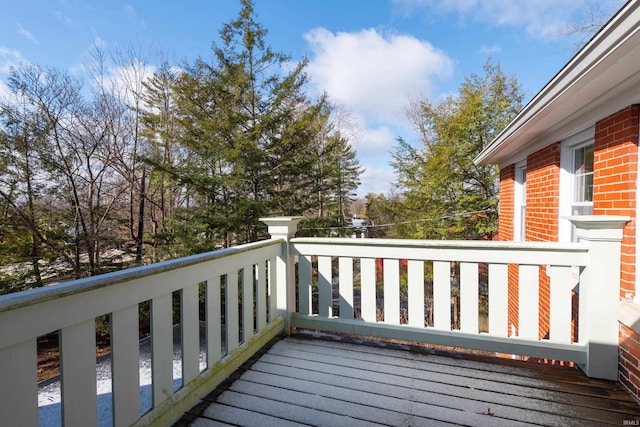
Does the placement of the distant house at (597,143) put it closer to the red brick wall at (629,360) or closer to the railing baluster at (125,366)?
the red brick wall at (629,360)

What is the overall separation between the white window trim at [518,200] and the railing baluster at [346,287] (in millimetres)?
4095

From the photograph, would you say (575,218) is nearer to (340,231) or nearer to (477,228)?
(477,228)

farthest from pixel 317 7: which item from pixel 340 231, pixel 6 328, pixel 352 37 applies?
pixel 6 328

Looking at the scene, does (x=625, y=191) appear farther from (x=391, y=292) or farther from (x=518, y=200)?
(x=518, y=200)

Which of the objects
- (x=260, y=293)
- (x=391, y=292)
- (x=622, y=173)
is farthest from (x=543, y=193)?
(x=260, y=293)

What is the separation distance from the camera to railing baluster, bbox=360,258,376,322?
2744 millimetres

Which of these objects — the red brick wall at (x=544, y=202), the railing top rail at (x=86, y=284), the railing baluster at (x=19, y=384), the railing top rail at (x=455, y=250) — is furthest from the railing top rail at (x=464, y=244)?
the railing baluster at (x=19, y=384)

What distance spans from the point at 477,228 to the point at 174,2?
37.5ft

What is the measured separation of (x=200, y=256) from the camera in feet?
6.49

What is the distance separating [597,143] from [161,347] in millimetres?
3621

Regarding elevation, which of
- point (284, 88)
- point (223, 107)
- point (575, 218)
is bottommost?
point (575, 218)

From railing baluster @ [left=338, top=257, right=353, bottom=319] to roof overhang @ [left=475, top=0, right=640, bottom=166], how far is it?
207 centimetres

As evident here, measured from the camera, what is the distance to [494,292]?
2402 mm

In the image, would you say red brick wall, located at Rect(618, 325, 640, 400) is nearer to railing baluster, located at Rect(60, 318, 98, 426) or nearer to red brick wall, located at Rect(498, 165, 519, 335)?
railing baluster, located at Rect(60, 318, 98, 426)
